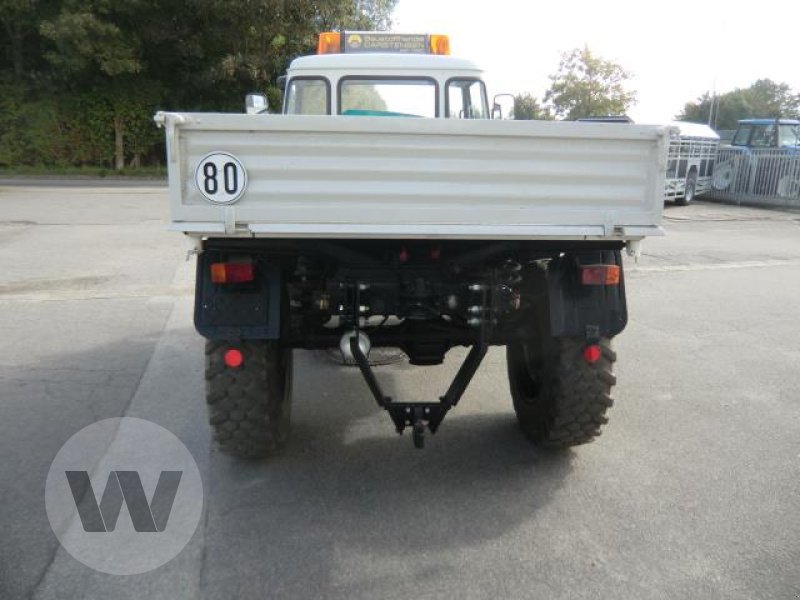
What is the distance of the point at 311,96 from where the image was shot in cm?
579

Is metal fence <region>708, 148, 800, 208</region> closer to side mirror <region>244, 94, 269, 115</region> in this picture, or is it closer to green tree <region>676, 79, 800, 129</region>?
side mirror <region>244, 94, 269, 115</region>

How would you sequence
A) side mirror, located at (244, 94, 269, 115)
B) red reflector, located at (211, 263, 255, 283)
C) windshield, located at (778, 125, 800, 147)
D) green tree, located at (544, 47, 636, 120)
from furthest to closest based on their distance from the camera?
green tree, located at (544, 47, 636, 120), windshield, located at (778, 125, 800, 147), side mirror, located at (244, 94, 269, 115), red reflector, located at (211, 263, 255, 283)

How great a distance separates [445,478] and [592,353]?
1100mm

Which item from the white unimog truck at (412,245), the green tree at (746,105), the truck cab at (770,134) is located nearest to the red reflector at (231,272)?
the white unimog truck at (412,245)

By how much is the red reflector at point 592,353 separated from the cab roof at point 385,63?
9.78ft

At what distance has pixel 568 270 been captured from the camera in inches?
147

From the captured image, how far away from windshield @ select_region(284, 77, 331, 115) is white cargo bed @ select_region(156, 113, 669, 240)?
2712 mm

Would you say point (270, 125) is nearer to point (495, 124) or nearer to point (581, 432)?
point (495, 124)

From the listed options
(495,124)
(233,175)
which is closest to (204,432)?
(233,175)

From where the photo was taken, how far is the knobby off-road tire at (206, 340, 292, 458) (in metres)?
3.71

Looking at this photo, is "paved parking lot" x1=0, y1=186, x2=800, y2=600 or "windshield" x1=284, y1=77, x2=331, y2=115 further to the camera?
"windshield" x1=284, y1=77, x2=331, y2=115

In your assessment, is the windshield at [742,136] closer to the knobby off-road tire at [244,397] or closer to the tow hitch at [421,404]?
the tow hitch at [421,404]

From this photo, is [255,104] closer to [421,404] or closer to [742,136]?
[421,404]

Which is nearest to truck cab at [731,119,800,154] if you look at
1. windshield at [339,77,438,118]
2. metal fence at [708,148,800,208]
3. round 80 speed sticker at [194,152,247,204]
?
metal fence at [708,148,800,208]
